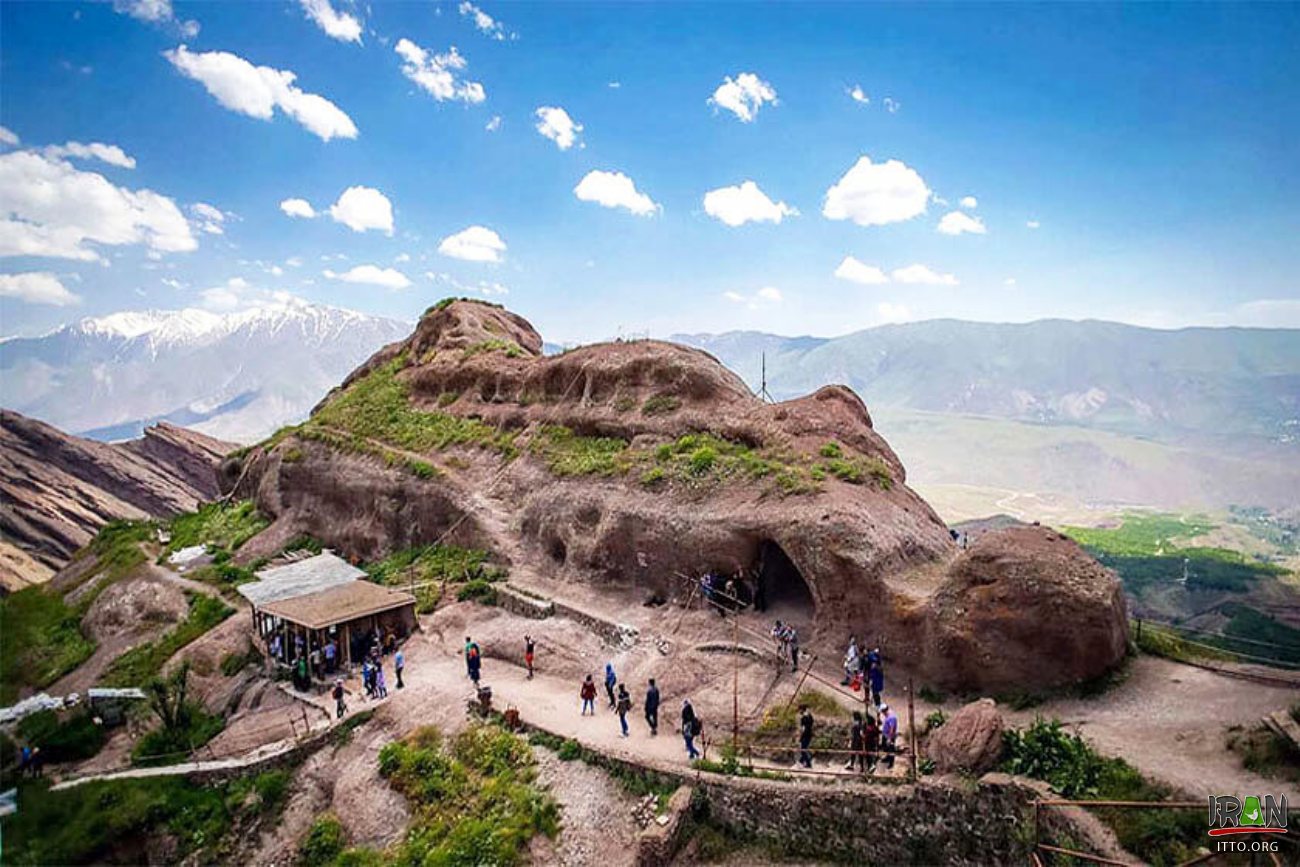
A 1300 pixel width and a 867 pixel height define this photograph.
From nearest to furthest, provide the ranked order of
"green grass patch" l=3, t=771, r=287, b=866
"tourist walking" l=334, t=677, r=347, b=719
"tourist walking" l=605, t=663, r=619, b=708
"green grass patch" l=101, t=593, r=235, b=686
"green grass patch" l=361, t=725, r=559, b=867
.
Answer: "green grass patch" l=361, t=725, r=559, b=867, "green grass patch" l=3, t=771, r=287, b=866, "tourist walking" l=605, t=663, r=619, b=708, "tourist walking" l=334, t=677, r=347, b=719, "green grass patch" l=101, t=593, r=235, b=686

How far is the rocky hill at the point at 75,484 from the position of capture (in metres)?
76.2

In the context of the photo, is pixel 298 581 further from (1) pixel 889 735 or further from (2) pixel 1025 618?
(2) pixel 1025 618

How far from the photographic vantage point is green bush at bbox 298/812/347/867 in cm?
2136

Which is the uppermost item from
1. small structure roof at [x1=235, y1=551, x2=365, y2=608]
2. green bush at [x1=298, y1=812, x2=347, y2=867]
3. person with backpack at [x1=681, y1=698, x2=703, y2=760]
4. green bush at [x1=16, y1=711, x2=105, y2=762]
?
small structure roof at [x1=235, y1=551, x2=365, y2=608]

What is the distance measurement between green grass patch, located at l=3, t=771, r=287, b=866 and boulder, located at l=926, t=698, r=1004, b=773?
19940mm

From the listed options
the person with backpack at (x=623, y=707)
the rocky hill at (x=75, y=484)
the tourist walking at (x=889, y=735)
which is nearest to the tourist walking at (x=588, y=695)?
the person with backpack at (x=623, y=707)

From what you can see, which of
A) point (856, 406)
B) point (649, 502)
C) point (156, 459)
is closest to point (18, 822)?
point (649, 502)

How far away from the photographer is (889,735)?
63.4 feet

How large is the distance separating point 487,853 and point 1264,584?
103 m

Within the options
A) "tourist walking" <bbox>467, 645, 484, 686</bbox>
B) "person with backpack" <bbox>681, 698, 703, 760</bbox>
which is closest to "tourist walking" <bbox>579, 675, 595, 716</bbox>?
"person with backpack" <bbox>681, 698, 703, 760</bbox>

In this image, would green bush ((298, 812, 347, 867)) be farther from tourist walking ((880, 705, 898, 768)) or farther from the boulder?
the boulder

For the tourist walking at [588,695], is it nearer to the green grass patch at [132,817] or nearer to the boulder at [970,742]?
the green grass patch at [132,817]

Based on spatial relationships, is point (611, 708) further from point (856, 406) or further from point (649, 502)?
point (856, 406)

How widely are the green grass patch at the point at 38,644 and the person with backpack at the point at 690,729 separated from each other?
29.7m
